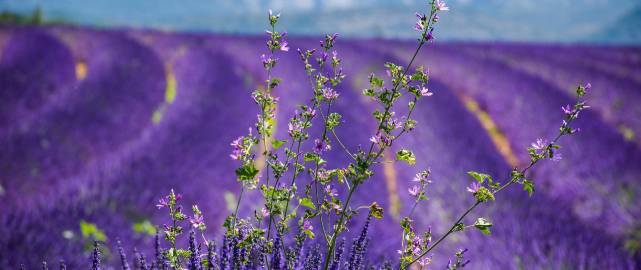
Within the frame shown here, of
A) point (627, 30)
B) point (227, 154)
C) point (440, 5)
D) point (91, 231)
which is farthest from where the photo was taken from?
point (627, 30)

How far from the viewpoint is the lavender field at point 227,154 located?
2434 millimetres

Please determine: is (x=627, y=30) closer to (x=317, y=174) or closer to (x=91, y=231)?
(x=91, y=231)

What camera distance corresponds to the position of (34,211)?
2303 mm

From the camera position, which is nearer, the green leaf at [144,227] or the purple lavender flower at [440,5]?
the purple lavender flower at [440,5]

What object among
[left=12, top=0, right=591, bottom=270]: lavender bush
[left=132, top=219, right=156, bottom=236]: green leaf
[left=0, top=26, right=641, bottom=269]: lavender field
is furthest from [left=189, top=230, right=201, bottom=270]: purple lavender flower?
[left=132, top=219, right=156, bottom=236]: green leaf

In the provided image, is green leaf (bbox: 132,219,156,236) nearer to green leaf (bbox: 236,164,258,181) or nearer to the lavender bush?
the lavender bush

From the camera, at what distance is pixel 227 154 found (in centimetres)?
402

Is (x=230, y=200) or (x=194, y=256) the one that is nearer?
(x=194, y=256)

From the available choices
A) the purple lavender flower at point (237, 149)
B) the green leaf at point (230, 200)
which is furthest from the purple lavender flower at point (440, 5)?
the green leaf at point (230, 200)

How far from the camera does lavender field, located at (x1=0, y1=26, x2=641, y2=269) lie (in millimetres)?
2434

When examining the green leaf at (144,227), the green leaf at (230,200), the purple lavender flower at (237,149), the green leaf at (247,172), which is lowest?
the green leaf at (247,172)

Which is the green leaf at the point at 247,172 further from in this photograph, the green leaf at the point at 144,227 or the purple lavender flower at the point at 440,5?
the green leaf at the point at 144,227

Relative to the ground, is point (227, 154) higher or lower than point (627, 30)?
lower

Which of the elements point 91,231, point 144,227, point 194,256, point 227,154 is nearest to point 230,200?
point 227,154
